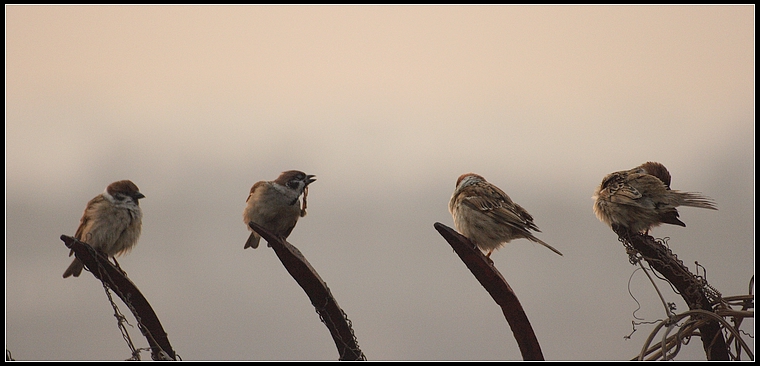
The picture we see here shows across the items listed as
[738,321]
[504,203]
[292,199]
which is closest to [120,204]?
[292,199]

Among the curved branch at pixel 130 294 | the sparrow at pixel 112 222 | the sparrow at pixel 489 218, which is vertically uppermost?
the sparrow at pixel 489 218

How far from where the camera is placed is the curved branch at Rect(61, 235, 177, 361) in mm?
3236

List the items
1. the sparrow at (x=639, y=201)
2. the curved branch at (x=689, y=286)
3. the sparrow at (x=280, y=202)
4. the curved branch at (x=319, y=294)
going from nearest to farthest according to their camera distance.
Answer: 1. the curved branch at (x=319, y=294)
2. the curved branch at (x=689, y=286)
3. the sparrow at (x=280, y=202)
4. the sparrow at (x=639, y=201)

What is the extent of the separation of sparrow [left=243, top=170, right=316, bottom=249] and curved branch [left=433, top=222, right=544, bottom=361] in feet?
→ 3.47

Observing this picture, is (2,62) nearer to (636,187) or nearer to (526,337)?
(526,337)

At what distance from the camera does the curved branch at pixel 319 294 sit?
3193 millimetres

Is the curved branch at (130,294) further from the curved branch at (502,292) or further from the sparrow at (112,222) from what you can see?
the curved branch at (502,292)

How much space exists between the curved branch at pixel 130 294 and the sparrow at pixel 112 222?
2.30ft

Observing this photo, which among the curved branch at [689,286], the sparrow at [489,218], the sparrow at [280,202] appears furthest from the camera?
the sparrow at [489,218]

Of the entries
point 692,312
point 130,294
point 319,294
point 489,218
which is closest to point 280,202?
point 319,294

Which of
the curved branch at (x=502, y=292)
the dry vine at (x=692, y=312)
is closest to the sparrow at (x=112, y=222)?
the curved branch at (x=502, y=292)

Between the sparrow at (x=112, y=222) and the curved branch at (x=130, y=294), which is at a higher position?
the sparrow at (x=112, y=222)

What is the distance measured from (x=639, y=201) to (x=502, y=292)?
5.92ft

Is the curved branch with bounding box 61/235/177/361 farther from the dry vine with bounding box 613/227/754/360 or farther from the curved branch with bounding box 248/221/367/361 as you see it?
the dry vine with bounding box 613/227/754/360
